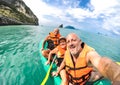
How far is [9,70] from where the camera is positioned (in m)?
6.82

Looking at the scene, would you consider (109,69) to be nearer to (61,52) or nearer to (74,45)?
(74,45)

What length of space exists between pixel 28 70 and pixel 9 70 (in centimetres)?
86

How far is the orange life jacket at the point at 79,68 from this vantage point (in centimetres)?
331

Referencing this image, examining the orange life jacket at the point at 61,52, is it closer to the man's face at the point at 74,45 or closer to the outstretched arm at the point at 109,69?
the man's face at the point at 74,45

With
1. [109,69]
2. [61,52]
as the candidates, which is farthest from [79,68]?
[61,52]

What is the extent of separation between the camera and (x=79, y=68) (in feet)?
11.6

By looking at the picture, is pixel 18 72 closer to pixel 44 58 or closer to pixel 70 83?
pixel 44 58

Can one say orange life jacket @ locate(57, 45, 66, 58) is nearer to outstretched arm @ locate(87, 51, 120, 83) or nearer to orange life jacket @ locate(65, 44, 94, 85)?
orange life jacket @ locate(65, 44, 94, 85)

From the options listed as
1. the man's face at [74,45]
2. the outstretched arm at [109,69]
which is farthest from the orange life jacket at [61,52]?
the outstretched arm at [109,69]

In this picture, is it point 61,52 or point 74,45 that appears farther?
point 61,52

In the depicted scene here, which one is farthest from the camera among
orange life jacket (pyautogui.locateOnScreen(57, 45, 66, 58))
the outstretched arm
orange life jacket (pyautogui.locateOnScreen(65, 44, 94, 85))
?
orange life jacket (pyautogui.locateOnScreen(57, 45, 66, 58))

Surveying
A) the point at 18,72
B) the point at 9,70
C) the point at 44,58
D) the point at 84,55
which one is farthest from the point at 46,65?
the point at 84,55

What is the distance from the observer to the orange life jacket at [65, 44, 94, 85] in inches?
130

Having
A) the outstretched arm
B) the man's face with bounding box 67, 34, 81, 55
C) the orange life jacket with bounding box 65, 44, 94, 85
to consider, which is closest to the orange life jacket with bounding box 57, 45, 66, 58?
the orange life jacket with bounding box 65, 44, 94, 85
